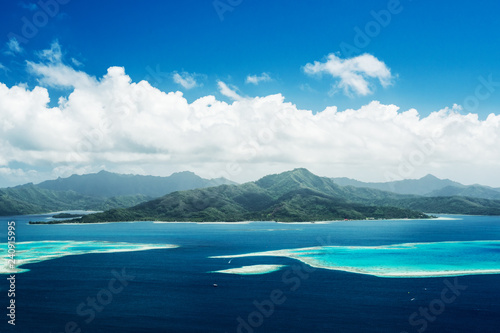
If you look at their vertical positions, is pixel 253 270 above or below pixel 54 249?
below

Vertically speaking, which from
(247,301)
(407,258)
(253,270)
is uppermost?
(253,270)

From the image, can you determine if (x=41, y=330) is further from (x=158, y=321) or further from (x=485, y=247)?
(x=485, y=247)

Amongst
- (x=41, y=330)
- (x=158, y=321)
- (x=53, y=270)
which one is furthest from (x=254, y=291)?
(x=53, y=270)

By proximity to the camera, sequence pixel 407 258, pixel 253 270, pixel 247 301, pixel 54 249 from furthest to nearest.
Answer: pixel 54 249 → pixel 407 258 → pixel 253 270 → pixel 247 301

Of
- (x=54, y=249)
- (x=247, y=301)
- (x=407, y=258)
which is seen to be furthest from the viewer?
(x=54, y=249)

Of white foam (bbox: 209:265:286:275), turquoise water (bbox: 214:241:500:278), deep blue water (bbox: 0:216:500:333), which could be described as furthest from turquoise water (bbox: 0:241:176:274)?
A: white foam (bbox: 209:265:286:275)

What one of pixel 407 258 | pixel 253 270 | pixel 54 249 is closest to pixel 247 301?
pixel 253 270

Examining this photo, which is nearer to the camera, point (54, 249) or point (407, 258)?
point (407, 258)

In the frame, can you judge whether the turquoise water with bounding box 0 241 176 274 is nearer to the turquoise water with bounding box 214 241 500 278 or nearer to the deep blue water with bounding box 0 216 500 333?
the deep blue water with bounding box 0 216 500 333

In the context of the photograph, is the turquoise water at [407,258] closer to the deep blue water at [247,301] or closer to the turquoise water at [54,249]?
the deep blue water at [247,301]

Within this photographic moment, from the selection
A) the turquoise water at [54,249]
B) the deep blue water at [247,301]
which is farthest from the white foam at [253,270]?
the turquoise water at [54,249]

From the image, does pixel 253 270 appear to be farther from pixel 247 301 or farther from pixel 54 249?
pixel 54 249
